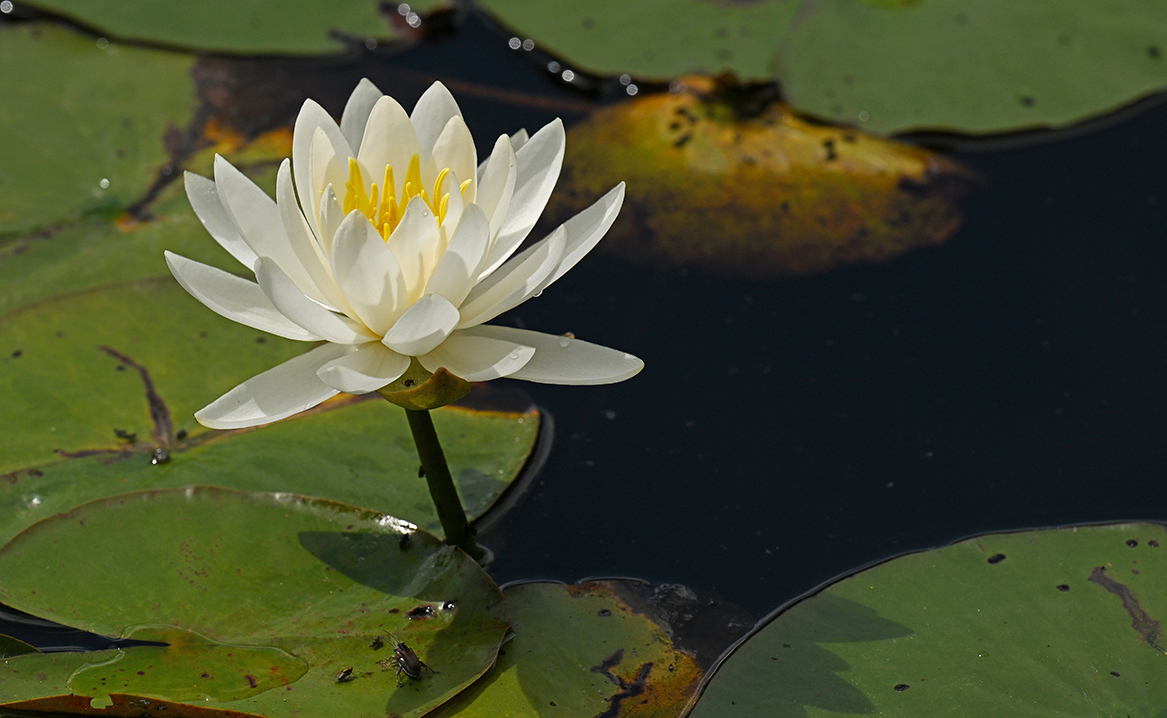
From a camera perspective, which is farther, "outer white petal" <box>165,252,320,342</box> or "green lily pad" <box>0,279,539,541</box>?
"green lily pad" <box>0,279,539,541</box>

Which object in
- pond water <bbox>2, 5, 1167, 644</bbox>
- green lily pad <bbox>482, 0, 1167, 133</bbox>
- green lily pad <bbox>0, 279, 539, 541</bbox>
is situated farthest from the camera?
green lily pad <bbox>482, 0, 1167, 133</bbox>

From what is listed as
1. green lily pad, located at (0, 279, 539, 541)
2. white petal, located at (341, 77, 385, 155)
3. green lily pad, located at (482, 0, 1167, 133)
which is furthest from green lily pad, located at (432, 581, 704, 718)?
green lily pad, located at (482, 0, 1167, 133)

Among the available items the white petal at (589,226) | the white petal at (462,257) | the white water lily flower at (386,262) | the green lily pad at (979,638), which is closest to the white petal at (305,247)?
the white water lily flower at (386,262)

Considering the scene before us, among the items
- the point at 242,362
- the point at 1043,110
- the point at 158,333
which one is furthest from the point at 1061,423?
the point at 158,333

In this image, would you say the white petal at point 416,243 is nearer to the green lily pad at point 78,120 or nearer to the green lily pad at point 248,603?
the green lily pad at point 248,603

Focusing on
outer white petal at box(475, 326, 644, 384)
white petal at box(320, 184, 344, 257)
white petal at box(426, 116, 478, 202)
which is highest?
white petal at box(426, 116, 478, 202)

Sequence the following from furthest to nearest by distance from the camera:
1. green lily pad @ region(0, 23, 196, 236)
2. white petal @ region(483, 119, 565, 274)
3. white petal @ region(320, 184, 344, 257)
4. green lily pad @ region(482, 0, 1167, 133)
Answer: green lily pad @ region(482, 0, 1167, 133)
green lily pad @ region(0, 23, 196, 236)
white petal @ region(483, 119, 565, 274)
white petal @ region(320, 184, 344, 257)

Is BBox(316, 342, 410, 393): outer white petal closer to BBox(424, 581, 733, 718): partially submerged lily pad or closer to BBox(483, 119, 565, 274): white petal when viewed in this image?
BBox(483, 119, 565, 274): white petal
